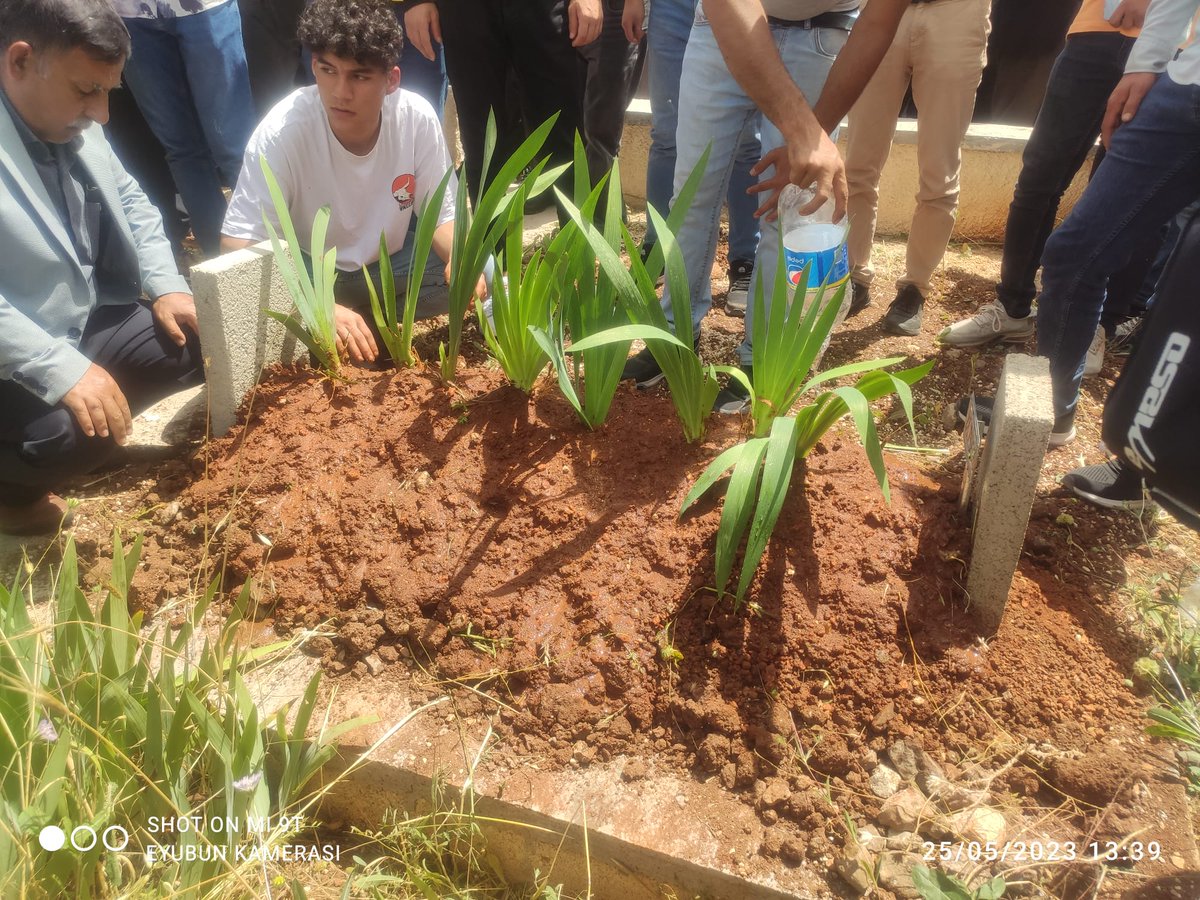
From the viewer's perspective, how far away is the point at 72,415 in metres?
2.07

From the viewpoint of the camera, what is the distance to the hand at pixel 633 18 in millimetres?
2900

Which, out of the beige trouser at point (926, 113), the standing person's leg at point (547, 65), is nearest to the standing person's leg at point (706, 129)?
the standing person's leg at point (547, 65)

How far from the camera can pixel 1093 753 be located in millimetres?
1406

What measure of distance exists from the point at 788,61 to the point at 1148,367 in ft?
4.03

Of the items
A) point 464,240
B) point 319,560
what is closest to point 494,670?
point 319,560

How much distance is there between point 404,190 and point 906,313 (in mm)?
1997

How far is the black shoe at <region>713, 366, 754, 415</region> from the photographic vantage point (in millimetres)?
2137

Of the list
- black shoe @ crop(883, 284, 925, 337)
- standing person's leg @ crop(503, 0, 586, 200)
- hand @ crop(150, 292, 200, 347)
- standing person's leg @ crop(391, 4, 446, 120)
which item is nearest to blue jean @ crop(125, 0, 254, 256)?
standing person's leg @ crop(391, 4, 446, 120)

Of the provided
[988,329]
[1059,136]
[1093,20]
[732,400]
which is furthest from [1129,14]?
[732,400]

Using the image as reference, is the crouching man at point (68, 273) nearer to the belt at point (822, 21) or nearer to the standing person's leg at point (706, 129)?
the standing person's leg at point (706, 129)

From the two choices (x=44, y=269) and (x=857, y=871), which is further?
(x=44, y=269)

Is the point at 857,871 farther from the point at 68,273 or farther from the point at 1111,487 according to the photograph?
the point at 68,273

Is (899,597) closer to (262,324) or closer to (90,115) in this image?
(262,324)

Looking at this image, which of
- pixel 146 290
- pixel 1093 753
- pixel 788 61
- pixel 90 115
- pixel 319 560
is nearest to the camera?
pixel 1093 753
